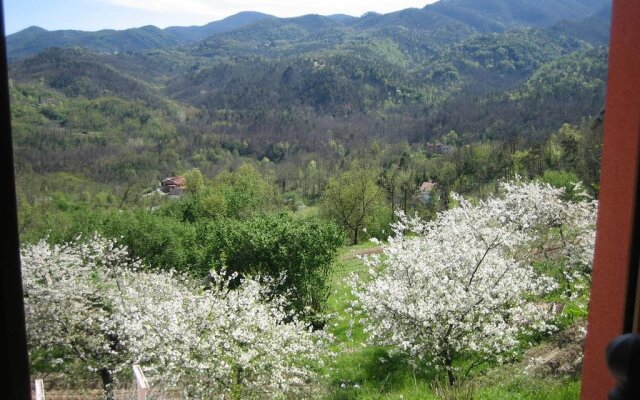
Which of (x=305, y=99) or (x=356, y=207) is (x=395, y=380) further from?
(x=305, y=99)

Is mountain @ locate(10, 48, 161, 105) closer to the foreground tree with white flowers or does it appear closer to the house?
the house

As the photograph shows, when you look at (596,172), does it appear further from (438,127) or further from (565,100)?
(438,127)

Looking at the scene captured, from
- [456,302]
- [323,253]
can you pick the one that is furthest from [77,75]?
[456,302]

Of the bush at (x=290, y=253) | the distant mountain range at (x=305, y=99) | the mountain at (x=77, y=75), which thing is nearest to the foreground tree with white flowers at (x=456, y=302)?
the bush at (x=290, y=253)

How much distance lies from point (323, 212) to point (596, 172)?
16362mm

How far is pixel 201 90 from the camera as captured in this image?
6668 inches

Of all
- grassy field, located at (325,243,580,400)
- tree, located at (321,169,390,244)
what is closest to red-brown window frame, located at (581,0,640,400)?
grassy field, located at (325,243,580,400)

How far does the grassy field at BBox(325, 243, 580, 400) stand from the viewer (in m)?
4.45

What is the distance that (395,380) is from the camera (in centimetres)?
815

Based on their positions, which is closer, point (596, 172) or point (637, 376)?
point (637, 376)

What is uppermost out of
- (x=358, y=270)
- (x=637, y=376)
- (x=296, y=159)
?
(x=637, y=376)

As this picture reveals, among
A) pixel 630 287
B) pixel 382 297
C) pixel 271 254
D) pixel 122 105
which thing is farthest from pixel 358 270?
pixel 122 105

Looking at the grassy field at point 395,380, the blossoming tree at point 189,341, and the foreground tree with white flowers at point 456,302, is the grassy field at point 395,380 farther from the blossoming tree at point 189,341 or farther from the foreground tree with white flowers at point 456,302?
the blossoming tree at point 189,341

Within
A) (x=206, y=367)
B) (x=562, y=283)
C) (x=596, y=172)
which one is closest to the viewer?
(x=206, y=367)
